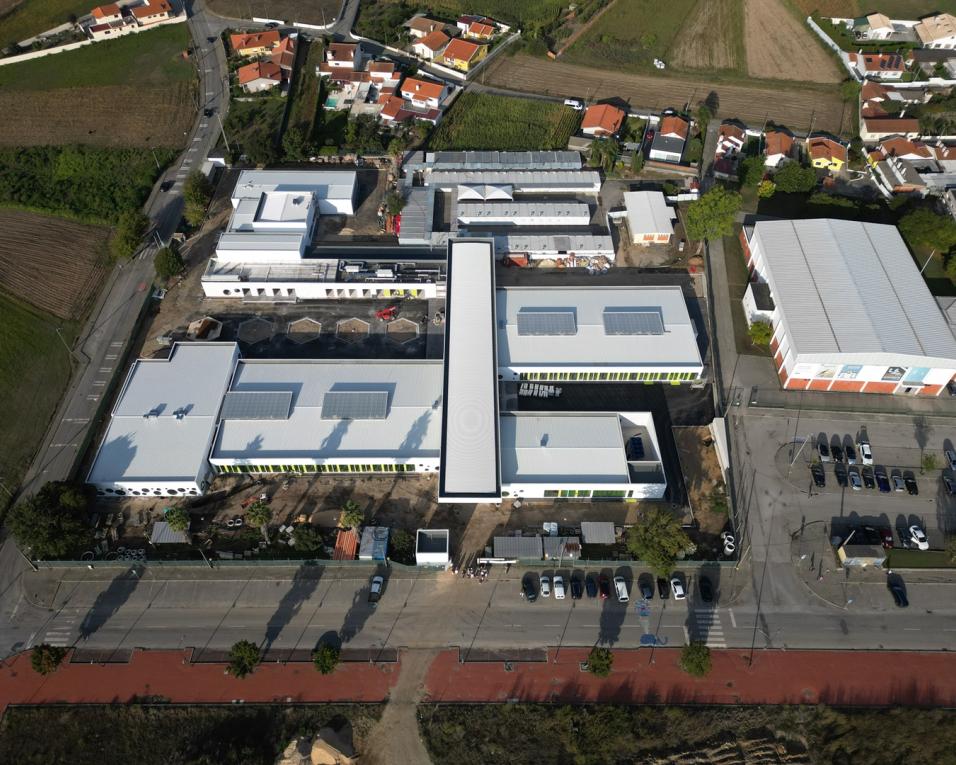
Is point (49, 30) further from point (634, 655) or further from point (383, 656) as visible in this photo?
point (634, 655)

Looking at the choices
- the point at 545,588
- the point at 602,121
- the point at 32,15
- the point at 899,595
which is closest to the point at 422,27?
the point at 602,121

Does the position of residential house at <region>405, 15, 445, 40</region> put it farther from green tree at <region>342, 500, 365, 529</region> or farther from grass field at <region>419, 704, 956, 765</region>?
grass field at <region>419, 704, 956, 765</region>

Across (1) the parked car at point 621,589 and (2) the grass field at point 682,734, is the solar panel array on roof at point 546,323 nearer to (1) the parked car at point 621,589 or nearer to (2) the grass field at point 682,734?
(1) the parked car at point 621,589

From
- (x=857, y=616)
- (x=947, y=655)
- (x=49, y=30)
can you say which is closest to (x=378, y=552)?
(x=857, y=616)

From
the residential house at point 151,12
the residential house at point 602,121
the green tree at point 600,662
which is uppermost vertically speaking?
the residential house at point 151,12

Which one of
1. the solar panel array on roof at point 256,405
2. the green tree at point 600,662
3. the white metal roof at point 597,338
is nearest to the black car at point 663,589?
the green tree at point 600,662

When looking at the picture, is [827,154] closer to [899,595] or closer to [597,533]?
[899,595]

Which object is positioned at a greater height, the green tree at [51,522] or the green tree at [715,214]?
the green tree at [715,214]
